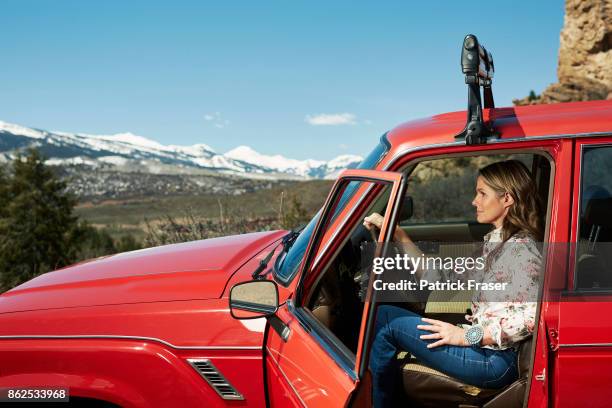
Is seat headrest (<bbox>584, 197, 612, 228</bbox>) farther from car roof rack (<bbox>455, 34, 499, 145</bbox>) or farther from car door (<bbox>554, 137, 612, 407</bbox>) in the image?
car roof rack (<bbox>455, 34, 499, 145</bbox>)

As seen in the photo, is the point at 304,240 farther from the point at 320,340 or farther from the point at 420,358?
the point at 420,358

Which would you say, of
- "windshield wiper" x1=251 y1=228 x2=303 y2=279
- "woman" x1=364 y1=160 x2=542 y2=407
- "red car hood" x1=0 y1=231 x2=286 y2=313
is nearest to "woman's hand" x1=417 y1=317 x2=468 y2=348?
"woman" x1=364 y1=160 x2=542 y2=407

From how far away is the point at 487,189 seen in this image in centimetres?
261

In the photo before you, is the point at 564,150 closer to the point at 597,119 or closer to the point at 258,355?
the point at 597,119

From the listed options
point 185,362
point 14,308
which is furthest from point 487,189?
point 14,308

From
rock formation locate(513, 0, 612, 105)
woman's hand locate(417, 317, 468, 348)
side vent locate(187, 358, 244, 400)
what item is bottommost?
side vent locate(187, 358, 244, 400)

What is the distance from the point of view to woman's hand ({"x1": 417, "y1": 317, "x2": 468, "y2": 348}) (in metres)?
2.40

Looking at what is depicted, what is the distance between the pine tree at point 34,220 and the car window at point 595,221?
42.5 meters

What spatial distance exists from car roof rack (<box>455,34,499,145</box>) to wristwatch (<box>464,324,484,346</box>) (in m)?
0.74

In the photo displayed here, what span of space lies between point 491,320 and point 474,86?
93cm

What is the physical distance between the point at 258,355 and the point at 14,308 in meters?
1.21

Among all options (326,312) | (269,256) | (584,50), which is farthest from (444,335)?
(584,50)

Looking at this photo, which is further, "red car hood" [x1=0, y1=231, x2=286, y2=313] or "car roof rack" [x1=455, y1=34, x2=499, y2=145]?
"red car hood" [x1=0, y1=231, x2=286, y2=313]

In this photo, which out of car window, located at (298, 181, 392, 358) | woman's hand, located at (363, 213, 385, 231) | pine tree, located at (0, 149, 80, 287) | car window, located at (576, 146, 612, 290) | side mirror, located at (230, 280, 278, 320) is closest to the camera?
car window, located at (576, 146, 612, 290)
